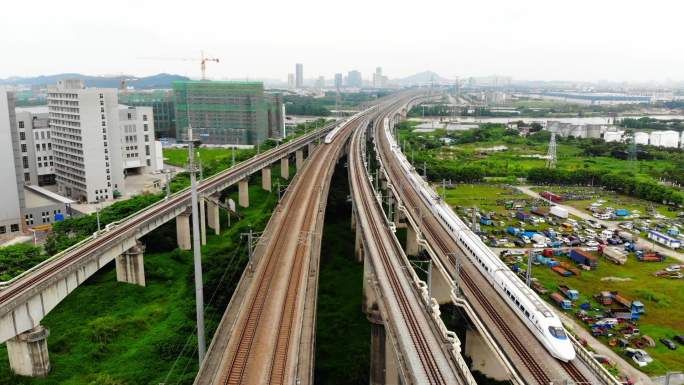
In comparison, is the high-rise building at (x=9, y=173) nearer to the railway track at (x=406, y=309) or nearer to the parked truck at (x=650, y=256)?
the railway track at (x=406, y=309)

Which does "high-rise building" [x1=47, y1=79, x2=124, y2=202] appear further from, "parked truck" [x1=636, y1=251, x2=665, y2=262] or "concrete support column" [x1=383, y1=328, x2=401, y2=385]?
"parked truck" [x1=636, y1=251, x2=665, y2=262]

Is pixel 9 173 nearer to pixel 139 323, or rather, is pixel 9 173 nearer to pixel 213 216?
pixel 213 216

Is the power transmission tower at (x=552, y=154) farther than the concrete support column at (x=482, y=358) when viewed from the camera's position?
Yes

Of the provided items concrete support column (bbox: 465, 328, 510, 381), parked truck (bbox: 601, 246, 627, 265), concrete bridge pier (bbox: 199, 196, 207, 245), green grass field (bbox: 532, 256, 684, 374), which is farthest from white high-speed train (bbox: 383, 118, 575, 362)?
concrete bridge pier (bbox: 199, 196, 207, 245)

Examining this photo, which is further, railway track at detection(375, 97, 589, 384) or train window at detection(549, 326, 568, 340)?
train window at detection(549, 326, 568, 340)

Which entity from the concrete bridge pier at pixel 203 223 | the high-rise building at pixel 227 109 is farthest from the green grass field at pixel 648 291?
the high-rise building at pixel 227 109

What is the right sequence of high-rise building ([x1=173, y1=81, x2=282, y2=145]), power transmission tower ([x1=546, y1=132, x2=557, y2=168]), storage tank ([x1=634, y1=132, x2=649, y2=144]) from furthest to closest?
storage tank ([x1=634, y1=132, x2=649, y2=144])
high-rise building ([x1=173, y1=81, x2=282, y2=145])
power transmission tower ([x1=546, y1=132, x2=557, y2=168])

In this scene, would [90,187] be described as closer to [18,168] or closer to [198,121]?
Result: [18,168]
